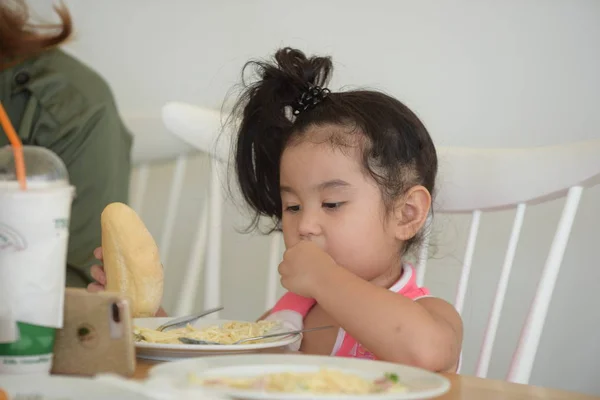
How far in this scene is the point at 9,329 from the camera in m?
0.63

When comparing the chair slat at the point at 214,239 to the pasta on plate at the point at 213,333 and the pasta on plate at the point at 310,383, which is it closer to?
the pasta on plate at the point at 213,333

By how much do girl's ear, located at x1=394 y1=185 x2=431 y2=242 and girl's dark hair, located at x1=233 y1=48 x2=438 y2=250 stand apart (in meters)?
0.02

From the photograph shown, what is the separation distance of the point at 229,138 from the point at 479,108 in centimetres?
59

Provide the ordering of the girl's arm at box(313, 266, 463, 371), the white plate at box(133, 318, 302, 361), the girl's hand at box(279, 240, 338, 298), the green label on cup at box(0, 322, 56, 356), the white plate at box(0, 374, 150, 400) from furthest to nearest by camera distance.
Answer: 1. the girl's hand at box(279, 240, 338, 298)
2. the girl's arm at box(313, 266, 463, 371)
3. the white plate at box(133, 318, 302, 361)
4. the green label on cup at box(0, 322, 56, 356)
5. the white plate at box(0, 374, 150, 400)

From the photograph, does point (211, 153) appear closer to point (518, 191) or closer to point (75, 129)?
point (75, 129)

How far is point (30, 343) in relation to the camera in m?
0.64

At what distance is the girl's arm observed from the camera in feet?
3.07

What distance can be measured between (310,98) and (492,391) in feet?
2.36

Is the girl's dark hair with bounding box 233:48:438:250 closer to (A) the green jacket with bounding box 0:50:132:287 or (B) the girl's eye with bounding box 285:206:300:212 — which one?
(B) the girl's eye with bounding box 285:206:300:212

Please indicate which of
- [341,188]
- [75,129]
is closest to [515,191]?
[341,188]

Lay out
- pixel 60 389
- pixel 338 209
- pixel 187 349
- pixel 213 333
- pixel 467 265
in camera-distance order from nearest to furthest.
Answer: pixel 60 389 → pixel 187 349 → pixel 213 333 → pixel 338 209 → pixel 467 265

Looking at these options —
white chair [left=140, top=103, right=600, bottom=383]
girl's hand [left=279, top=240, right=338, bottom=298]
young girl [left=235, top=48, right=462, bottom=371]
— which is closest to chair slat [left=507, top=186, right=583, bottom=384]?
white chair [left=140, top=103, right=600, bottom=383]

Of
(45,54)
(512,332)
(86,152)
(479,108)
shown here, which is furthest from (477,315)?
(45,54)

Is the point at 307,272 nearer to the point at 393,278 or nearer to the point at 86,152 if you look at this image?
the point at 393,278
